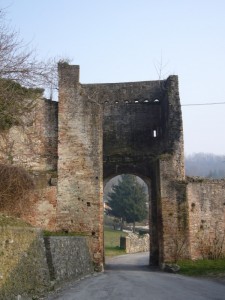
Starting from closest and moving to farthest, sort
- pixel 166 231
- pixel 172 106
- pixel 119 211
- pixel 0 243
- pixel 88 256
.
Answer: pixel 0 243, pixel 88 256, pixel 166 231, pixel 172 106, pixel 119 211

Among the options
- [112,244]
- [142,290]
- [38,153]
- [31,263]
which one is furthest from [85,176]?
[112,244]

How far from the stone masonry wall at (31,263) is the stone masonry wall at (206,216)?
271 inches

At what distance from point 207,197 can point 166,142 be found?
127 inches

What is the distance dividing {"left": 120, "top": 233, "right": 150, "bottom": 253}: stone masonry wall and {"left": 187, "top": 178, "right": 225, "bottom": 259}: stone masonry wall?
14149 mm

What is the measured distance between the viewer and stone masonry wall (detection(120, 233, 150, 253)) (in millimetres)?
32594

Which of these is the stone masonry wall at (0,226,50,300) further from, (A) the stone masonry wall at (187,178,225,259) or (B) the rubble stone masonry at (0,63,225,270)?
(A) the stone masonry wall at (187,178,225,259)

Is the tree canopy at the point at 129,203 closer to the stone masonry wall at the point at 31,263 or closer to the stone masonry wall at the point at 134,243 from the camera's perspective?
the stone masonry wall at the point at 134,243

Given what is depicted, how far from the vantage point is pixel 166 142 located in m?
20.3

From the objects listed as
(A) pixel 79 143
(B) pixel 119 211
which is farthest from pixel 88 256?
(B) pixel 119 211

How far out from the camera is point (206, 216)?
62.6 ft

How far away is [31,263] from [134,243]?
2454 centimetres

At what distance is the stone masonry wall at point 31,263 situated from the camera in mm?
9180

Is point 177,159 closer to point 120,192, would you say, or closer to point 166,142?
point 166,142

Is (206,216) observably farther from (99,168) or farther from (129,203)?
(129,203)
